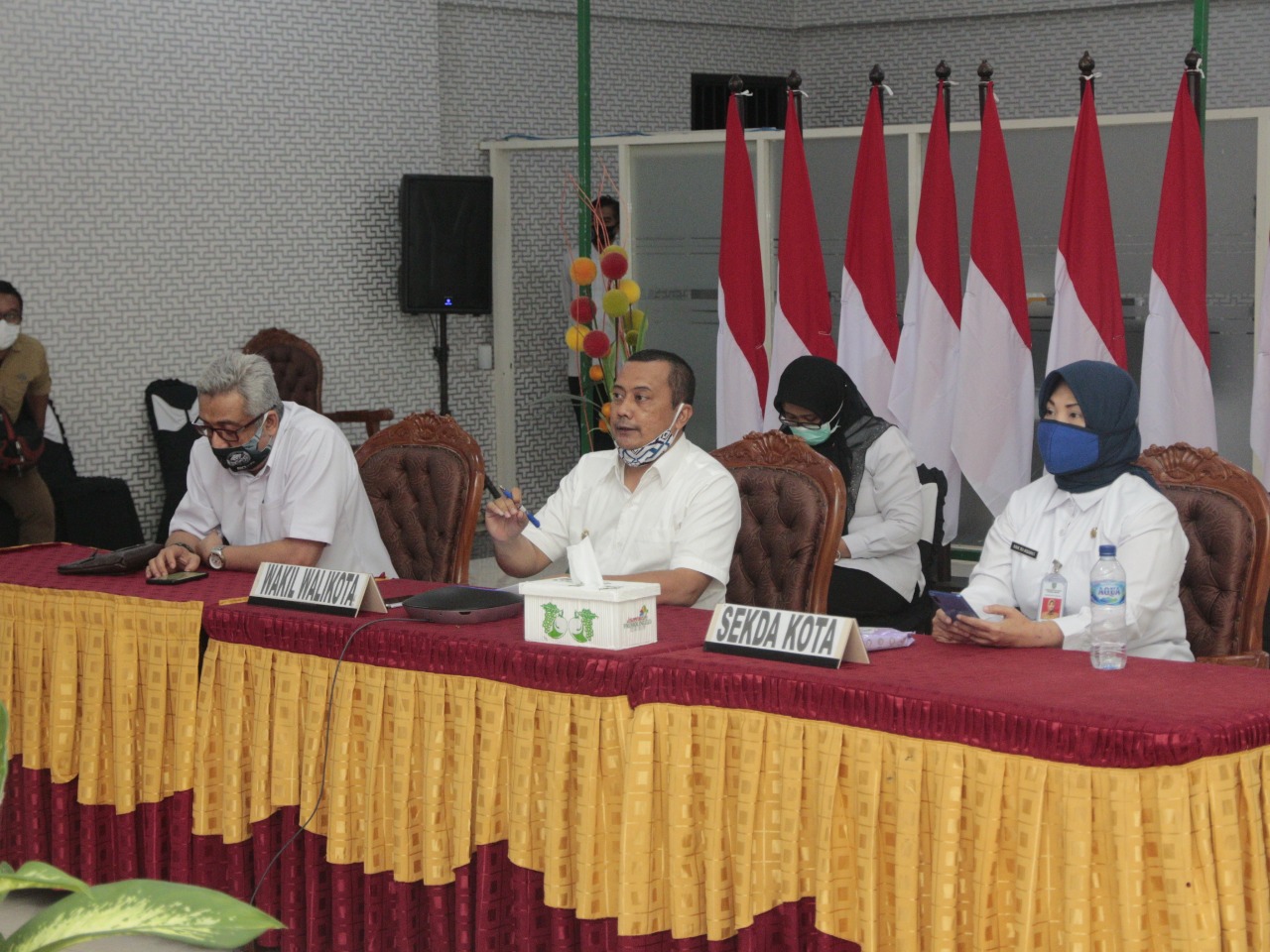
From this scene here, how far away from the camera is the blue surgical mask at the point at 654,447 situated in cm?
335

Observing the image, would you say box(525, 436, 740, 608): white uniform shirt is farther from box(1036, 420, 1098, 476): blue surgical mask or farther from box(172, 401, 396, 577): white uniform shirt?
box(1036, 420, 1098, 476): blue surgical mask

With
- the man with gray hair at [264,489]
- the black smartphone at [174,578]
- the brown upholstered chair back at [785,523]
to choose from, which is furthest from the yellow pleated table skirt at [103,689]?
the brown upholstered chair back at [785,523]

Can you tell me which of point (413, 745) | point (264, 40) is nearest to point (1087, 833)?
point (413, 745)

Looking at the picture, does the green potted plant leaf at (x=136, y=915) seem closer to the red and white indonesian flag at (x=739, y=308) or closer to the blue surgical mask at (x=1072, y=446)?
the blue surgical mask at (x=1072, y=446)

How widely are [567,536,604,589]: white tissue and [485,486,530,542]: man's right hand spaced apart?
610 millimetres

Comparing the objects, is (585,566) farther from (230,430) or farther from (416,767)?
(230,430)

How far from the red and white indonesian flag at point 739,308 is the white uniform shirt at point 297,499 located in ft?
8.76

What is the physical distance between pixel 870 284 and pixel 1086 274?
0.85 metres

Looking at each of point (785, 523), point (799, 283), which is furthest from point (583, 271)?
point (785, 523)

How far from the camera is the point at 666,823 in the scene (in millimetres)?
2385

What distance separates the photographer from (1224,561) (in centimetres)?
318

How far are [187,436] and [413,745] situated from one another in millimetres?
4534

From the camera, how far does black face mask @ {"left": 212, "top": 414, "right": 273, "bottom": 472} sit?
143 inches

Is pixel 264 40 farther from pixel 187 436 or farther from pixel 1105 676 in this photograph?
pixel 1105 676
